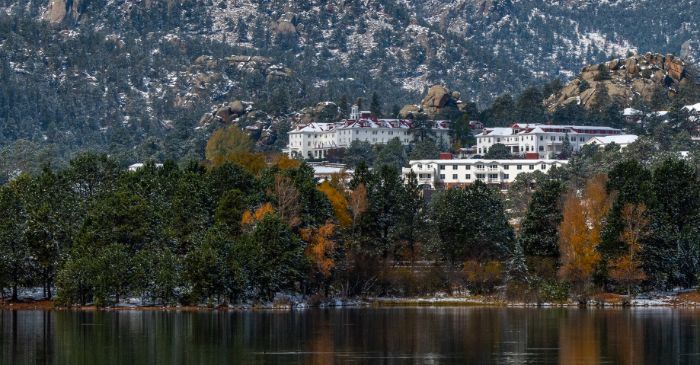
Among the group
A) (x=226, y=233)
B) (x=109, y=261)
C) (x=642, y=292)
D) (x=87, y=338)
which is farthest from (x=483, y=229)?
(x=87, y=338)

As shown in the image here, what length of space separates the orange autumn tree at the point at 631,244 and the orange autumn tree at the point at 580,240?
93.1 inches

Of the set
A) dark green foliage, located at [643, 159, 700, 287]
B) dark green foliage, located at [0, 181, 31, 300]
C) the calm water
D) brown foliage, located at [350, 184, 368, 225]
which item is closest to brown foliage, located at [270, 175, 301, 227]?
brown foliage, located at [350, 184, 368, 225]

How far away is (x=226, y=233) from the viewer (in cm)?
15400

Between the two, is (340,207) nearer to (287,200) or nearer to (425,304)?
(287,200)

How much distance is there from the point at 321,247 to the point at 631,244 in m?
29.6

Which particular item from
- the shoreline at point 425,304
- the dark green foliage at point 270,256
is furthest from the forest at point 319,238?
the shoreline at point 425,304

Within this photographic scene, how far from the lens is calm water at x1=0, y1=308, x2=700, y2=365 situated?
104375mm

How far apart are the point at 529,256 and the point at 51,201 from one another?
4736cm

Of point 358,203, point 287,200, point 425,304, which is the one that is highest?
point 287,200

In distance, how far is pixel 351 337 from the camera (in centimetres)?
11962

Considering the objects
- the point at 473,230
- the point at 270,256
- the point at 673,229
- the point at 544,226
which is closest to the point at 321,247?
the point at 270,256

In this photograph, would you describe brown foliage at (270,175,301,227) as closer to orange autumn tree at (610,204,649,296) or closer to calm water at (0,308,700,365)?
calm water at (0,308,700,365)

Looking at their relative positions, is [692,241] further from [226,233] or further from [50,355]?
[50,355]

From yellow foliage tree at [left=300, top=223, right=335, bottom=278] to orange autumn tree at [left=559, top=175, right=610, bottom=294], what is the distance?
73.0ft
